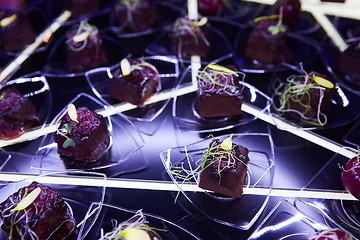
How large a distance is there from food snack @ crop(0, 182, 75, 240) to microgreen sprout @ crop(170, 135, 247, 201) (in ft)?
2.07

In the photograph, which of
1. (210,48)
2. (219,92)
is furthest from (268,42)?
(219,92)

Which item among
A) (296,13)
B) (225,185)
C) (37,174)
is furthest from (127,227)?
(296,13)

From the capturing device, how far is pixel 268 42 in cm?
294

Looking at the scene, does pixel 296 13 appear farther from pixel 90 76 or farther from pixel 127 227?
pixel 127 227

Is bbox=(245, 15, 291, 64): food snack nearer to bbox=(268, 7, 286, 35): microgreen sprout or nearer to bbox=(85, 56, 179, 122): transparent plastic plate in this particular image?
bbox=(268, 7, 286, 35): microgreen sprout

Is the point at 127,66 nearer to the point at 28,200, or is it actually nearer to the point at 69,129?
the point at 69,129

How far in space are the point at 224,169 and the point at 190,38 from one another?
127cm

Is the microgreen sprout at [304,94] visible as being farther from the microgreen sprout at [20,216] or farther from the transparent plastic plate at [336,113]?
the microgreen sprout at [20,216]

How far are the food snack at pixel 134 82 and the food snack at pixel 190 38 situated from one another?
39 cm

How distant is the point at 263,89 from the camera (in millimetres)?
2854

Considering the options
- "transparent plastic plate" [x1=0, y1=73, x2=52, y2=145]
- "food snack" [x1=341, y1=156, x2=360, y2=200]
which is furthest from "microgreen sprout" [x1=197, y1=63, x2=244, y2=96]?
"transparent plastic plate" [x1=0, y1=73, x2=52, y2=145]

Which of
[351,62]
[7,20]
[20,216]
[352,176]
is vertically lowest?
[352,176]

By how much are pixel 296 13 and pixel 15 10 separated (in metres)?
2.33

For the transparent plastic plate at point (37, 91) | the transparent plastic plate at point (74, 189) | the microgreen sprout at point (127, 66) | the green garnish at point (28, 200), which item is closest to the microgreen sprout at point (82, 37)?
the transparent plastic plate at point (37, 91)
